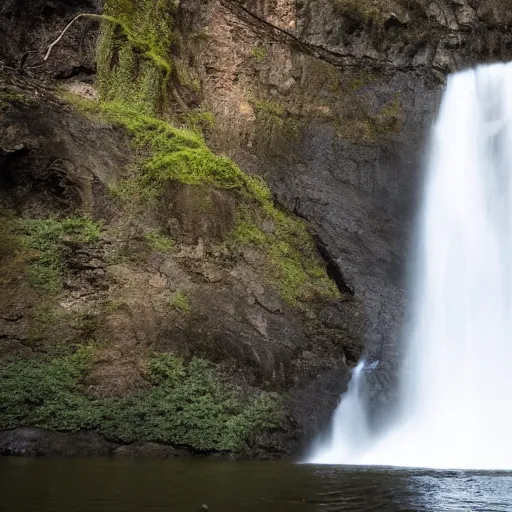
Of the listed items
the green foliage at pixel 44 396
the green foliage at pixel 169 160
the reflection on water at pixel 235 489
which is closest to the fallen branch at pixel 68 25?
the green foliage at pixel 169 160

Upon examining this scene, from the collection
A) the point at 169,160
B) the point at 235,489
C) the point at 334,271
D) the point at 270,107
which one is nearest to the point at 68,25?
the point at 169,160

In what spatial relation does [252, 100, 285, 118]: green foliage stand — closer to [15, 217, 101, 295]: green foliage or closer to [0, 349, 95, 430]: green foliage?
[15, 217, 101, 295]: green foliage

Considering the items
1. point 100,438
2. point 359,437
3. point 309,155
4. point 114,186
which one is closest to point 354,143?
point 309,155

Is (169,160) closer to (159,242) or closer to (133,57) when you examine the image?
(159,242)

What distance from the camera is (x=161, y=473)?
8.10 m

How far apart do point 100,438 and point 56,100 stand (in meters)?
10.7

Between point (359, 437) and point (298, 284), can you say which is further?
point (298, 284)

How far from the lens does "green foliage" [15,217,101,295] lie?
45.3 feet

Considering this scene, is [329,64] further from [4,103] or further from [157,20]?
[4,103]

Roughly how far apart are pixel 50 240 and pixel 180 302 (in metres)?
3.82

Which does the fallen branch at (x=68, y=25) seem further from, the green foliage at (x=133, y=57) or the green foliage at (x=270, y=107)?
the green foliage at (x=270, y=107)

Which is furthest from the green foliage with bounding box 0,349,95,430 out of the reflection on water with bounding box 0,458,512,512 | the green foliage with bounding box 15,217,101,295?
the green foliage with bounding box 15,217,101,295

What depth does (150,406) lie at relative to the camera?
12273 mm

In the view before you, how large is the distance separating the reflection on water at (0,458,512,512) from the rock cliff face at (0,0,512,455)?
3755mm
